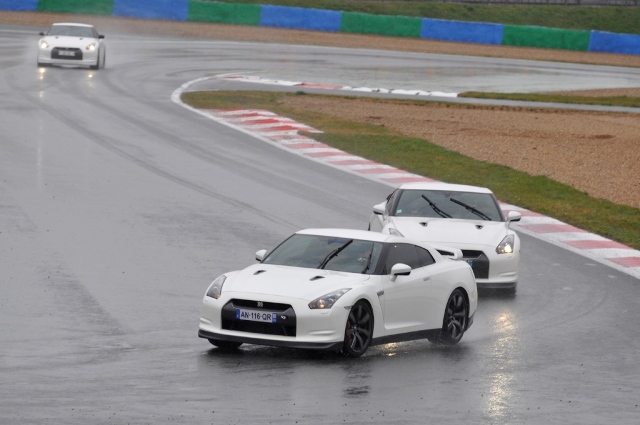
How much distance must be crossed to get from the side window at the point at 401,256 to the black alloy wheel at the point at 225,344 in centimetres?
178

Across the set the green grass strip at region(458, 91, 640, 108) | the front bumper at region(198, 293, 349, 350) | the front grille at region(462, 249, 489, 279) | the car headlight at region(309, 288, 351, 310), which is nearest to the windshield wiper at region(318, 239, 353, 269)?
the car headlight at region(309, 288, 351, 310)

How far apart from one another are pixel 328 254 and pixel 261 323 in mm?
1405

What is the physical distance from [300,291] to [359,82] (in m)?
33.9

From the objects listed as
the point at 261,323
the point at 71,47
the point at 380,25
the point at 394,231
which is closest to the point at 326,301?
the point at 261,323

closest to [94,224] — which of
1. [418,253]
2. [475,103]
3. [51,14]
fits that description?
[418,253]

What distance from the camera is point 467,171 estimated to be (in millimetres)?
27141

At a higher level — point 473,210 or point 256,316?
point 256,316

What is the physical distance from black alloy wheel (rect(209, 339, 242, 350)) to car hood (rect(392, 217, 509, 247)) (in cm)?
516

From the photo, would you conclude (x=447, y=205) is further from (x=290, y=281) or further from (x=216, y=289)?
(x=216, y=289)

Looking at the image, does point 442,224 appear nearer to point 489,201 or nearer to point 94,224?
point 489,201

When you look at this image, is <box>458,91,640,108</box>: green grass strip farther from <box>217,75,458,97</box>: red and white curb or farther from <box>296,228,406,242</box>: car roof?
<box>296,228,406,242</box>: car roof

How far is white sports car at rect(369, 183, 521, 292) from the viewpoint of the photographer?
1661 centimetres

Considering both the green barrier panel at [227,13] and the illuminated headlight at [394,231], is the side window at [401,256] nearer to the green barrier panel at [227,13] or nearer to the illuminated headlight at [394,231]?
the illuminated headlight at [394,231]

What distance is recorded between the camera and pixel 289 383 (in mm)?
10938
